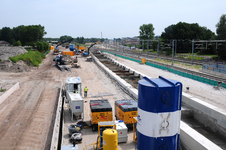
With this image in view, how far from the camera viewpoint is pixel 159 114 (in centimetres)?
782

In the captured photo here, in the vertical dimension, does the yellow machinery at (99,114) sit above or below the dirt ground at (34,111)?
above

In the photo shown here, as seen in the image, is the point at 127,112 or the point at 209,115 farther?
the point at 209,115

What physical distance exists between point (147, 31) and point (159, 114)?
11940cm

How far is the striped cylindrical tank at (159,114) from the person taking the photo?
7.76m

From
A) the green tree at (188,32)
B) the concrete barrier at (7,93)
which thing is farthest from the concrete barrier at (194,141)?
the green tree at (188,32)

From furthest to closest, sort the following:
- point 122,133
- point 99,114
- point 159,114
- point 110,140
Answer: point 99,114 → point 122,133 → point 110,140 → point 159,114

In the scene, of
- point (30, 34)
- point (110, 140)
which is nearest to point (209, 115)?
point (110, 140)

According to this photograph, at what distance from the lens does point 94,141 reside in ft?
42.5

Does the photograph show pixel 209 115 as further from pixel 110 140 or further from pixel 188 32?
pixel 188 32

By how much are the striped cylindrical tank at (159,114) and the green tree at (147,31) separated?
387ft

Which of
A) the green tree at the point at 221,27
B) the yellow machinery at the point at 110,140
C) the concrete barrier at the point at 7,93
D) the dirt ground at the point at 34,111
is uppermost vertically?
the green tree at the point at 221,27

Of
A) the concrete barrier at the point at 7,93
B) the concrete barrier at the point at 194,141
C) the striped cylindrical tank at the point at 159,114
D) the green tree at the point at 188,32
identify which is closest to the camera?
the striped cylindrical tank at the point at 159,114

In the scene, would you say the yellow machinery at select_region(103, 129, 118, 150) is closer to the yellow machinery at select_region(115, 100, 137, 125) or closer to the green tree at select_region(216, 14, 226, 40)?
the yellow machinery at select_region(115, 100, 137, 125)

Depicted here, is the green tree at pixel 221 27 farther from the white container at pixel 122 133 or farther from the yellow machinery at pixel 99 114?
the white container at pixel 122 133
